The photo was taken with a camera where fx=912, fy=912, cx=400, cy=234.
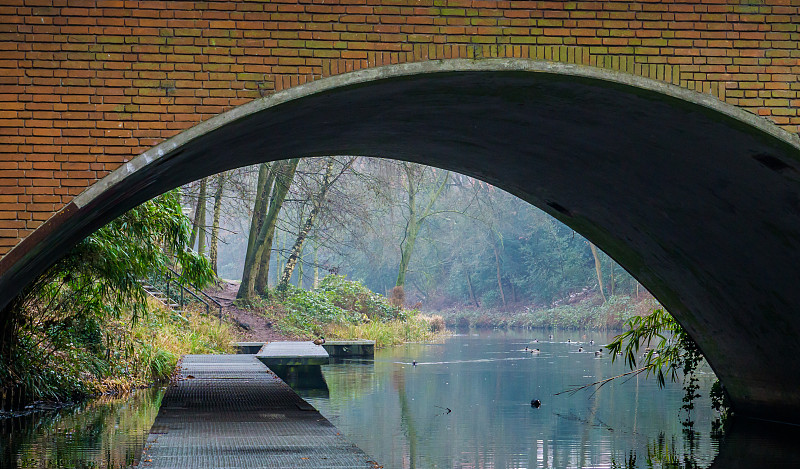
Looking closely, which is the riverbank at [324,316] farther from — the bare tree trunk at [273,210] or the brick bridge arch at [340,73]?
Answer: the brick bridge arch at [340,73]

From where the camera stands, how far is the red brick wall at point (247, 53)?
6086mm

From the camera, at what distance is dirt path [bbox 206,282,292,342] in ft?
78.6

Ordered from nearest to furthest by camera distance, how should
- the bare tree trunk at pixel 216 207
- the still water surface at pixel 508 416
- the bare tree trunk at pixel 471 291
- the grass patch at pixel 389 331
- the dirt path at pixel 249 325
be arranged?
the still water surface at pixel 508 416
the bare tree trunk at pixel 216 207
the dirt path at pixel 249 325
the grass patch at pixel 389 331
the bare tree trunk at pixel 471 291

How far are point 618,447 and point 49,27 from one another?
686 centimetres

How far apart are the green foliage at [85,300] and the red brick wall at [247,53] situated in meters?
4.60

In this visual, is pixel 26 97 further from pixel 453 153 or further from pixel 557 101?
pixel 453 153

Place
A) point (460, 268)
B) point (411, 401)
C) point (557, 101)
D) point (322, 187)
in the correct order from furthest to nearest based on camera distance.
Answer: point (460, 268) → point (322, 187) → point (411, 401) → point (557, 101)

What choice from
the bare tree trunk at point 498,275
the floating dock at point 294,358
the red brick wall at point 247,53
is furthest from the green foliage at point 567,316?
the red brick wall at point 247,53

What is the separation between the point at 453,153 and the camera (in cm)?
986

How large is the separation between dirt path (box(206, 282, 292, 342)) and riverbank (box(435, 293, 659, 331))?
52.0ft

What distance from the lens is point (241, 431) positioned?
7.93 metres

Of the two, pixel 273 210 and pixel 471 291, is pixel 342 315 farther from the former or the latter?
pixel 471 291

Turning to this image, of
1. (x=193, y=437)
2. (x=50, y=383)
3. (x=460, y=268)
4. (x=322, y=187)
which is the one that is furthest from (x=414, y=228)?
(x=193, y=437)

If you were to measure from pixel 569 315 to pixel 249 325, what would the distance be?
22188 millimetres
